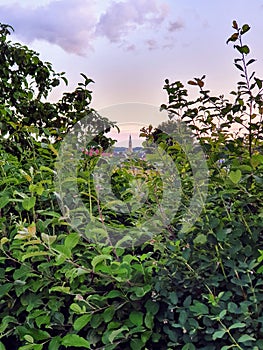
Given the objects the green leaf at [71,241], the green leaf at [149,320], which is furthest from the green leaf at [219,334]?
the green leaf at [71,241]

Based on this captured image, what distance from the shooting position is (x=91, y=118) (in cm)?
217

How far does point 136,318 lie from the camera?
48.3 inches

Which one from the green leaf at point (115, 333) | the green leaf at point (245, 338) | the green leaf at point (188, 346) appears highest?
the green leaf at point (245, 338)

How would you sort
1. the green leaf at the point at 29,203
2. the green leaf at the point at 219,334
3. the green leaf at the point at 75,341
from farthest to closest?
the green leaf at the point at 29,203, the green leaf at the point at 75,341, the green leaf at the point at 219,334

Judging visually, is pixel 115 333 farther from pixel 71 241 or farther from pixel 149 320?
pixel 71 241

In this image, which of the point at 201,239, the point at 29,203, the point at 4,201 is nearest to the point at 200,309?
the point at 201,239

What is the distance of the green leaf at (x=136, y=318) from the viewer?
1.22 meters

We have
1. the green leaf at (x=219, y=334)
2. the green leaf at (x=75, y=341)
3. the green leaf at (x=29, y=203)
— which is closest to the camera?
the green leaf at (x=219, y=334)

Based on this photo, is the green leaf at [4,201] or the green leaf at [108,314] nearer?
the green leaf at [108,314]

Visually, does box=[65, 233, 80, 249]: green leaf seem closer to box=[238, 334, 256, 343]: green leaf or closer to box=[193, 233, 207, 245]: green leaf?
box=[193, 233, 207, 245]: green leaf

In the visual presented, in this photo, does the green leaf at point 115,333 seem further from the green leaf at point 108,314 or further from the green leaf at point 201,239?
the green leaf at point 201,239

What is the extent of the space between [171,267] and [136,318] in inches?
7.2

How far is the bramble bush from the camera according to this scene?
1.18 metres

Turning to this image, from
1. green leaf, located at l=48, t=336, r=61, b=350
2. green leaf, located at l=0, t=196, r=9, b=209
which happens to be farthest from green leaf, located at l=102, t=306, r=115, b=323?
green leaf, located at l=0, t=196, r=9, b=209
